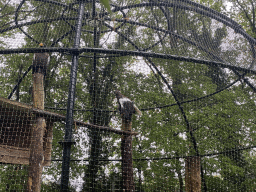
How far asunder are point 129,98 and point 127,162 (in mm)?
2605

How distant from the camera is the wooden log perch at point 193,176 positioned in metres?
3.95

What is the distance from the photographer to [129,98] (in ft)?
17.6

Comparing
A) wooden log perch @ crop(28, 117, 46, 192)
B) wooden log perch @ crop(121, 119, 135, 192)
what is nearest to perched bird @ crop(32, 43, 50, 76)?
wooden log perch @ crop(28, 117, 46, 192)

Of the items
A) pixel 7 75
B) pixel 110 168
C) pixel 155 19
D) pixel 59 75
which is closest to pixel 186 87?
pixel 155 19

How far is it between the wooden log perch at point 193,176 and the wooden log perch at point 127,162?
1576 millimetres

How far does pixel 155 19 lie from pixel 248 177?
548 centimetres

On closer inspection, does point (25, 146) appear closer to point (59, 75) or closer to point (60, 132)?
point (60, 132)

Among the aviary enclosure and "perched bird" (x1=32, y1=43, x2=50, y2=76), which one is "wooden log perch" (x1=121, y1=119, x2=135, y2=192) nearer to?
the aviary enclosure

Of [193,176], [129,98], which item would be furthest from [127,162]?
[129,98]

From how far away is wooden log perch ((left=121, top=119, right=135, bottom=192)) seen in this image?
2840mm

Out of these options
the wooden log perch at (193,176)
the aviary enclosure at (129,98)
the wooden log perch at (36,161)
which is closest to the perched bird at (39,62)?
the aviary enclosure at (129,98)

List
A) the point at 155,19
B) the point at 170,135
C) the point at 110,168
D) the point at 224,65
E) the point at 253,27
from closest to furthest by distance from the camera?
the point at 224,65 < the point at 155,19 < the point at 170,135 < the point at 110,168 < the point at 253,27

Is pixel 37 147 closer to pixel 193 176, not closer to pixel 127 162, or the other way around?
pixel 127 162

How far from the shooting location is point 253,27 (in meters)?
8.33
